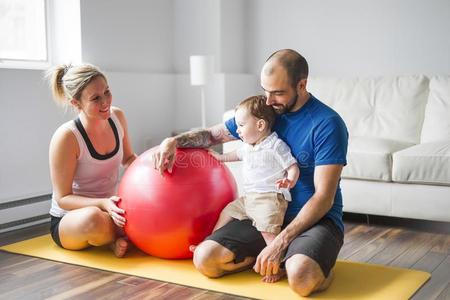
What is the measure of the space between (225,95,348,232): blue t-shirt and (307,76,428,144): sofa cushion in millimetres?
1734

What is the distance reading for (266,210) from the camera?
2.39m

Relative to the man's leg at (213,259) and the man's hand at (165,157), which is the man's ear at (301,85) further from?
the man's leg at (213,259)

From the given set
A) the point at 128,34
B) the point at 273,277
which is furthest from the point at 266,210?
the point at 128,34

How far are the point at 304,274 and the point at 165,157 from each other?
0.77 meters

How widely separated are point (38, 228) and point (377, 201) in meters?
2.03

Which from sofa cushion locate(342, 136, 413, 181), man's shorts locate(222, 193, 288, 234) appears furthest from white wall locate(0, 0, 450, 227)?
man's shorts locate(222, 193, 288, 234)

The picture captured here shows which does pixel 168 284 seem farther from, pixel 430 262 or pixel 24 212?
pixel 24 212

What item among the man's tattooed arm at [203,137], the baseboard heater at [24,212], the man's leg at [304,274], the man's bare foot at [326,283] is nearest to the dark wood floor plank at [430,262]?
the man's bare foot at [326,283]

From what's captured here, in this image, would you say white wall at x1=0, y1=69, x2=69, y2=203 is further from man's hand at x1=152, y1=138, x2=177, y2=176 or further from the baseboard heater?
man's hand at x1=152, y1=138, x2=177, y2=176

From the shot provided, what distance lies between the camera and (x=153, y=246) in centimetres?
260

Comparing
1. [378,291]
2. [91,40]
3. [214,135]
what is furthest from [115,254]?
[91,40]

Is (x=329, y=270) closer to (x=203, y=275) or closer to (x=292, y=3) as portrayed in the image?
(x=203, y=275)

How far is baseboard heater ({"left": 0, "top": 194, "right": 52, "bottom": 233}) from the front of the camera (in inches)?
134

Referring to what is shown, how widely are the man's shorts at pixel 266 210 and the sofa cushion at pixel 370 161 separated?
1158 mm
